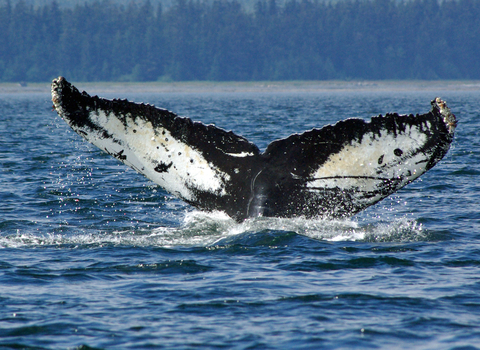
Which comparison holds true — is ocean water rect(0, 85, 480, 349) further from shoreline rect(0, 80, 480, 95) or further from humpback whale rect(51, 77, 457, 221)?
shoreline rect(0, 80, 480, 95)

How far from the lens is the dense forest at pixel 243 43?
424 ft

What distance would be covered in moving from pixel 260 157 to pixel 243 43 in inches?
5126

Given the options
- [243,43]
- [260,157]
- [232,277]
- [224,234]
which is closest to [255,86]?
[243,43]

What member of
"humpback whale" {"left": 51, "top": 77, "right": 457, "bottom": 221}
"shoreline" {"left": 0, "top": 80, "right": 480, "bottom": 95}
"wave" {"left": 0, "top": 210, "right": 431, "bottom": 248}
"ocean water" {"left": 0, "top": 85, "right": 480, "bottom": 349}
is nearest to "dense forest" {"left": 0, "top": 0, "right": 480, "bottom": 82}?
"shoreline" {"left": 0, "top": 80, "right": 480, "bottom": 95}

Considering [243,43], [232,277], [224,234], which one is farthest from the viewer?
[243,43]

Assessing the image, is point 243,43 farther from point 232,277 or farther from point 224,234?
point 232,277

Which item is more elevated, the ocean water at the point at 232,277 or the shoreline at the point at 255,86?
the shoreline at the point at 255,86

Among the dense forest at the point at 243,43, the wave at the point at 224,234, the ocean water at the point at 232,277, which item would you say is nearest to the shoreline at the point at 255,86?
the dense forest at the point at 243,43

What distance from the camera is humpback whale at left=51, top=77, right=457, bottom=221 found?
694cm

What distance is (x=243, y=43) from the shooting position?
136 m

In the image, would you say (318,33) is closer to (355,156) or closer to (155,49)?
(155,49)

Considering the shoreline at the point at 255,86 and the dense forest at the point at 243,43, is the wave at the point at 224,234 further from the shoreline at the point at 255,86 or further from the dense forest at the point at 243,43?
the dense forest at the point at 243,43

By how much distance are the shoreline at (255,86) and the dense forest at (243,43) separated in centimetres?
437

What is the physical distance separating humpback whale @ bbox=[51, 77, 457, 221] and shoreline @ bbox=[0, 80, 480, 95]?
10678 centimetres
